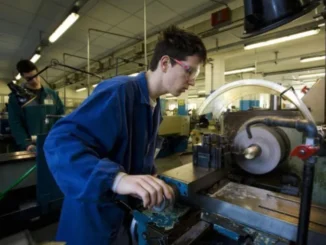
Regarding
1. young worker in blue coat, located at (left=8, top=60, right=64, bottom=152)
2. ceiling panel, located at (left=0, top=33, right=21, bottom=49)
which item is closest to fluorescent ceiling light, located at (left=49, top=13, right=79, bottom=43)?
young worker in blue coat, located at (left=8, top=60, right=64, bottom=152)

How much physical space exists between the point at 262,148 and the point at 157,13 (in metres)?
3.01

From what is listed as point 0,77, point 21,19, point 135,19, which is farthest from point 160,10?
point 0,77

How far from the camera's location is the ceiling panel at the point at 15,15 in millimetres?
3104

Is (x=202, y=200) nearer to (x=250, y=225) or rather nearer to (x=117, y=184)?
(x=250, y=225)

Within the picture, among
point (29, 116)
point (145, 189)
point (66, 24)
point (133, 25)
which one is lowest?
point (145, 189)

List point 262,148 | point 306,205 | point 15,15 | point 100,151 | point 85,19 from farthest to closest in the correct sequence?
1. point 85,19
2. point 15,15
3. point 262,148
4. point 100,151
5. point 306,205

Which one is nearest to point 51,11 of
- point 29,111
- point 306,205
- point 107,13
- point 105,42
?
point 107,13

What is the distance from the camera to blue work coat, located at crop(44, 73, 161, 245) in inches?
20.8

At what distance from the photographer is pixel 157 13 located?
320cm

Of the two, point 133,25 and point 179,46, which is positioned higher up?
point 133,25

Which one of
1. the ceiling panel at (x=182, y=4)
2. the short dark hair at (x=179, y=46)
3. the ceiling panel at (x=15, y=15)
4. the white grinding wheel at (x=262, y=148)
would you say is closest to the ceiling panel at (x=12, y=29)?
the ceiling panel at (x=15, y=15)

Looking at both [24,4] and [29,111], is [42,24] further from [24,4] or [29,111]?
[29,111]

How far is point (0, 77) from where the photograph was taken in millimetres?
8156

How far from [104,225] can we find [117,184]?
0.36m
